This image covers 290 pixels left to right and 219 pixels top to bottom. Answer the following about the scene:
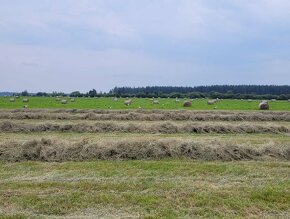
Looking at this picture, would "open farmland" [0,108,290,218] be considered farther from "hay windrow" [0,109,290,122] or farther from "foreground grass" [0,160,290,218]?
"hay windrow" [0,109,290,122]

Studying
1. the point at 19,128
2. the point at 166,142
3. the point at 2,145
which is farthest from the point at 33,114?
the point at 166,142

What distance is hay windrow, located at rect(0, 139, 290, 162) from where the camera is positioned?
15484 mm

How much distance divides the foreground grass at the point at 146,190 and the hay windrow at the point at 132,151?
4.07 ft

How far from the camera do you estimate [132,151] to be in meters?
15.7

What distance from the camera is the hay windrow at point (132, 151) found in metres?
15.5

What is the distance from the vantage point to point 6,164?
14.5 m

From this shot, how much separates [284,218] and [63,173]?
7.12 metres

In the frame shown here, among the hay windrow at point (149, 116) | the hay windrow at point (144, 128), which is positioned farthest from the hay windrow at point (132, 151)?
the hay windrow at point (149, 116)

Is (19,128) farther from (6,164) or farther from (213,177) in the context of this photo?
(213,177)

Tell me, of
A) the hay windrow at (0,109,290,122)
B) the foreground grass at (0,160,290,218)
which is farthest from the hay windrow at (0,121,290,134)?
the foreground grass at (0,160,290,218)

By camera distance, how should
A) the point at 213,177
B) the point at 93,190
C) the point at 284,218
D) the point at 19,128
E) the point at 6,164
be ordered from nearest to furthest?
the point at 284,218, the point at 93,190, the point at 213,177, the point at 6,164, the point at 19,128

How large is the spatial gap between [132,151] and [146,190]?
5188 mm

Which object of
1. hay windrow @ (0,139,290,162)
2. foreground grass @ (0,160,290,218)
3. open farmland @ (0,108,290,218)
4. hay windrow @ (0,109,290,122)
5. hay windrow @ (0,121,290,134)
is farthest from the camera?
hay windrow @ (0,109,290,122)

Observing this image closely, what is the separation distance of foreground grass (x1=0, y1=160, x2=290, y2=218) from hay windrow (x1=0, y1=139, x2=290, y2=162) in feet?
4.07
